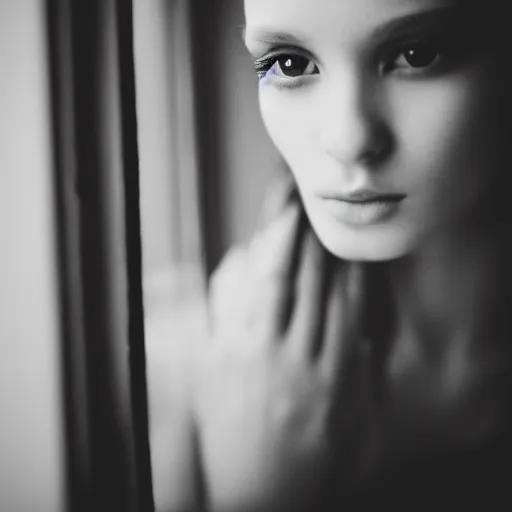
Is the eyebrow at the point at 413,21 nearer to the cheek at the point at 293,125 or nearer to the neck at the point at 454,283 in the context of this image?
the cheek at the point at 293,125

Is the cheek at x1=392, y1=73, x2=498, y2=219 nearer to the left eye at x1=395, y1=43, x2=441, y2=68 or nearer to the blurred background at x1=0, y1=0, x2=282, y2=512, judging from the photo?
the left eye at x1=395, y1=43, x2=441, y2=68

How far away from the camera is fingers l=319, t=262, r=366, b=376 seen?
76 centimetres

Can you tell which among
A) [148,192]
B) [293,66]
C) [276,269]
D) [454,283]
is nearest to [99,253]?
[148,192]

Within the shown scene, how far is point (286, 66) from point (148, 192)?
0.71 ft

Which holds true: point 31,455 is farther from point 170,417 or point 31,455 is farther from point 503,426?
point 503,426

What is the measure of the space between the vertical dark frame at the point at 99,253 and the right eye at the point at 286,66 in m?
0.16

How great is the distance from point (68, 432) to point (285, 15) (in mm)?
556

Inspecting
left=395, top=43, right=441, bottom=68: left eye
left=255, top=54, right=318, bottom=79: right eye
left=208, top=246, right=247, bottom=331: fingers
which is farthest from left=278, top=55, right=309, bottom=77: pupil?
left=208, top=246, right=247, bottom=331: fingers

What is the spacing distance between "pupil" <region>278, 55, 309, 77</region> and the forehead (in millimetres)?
32

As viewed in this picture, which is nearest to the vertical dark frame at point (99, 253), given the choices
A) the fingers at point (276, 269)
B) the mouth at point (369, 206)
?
the fingers at point (276, 269)

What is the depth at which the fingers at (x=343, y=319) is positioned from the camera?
0.76m

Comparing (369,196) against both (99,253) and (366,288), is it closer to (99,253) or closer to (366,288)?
(366,288)

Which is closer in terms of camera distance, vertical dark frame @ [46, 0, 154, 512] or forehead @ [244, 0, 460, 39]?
forehead @ [244, 0, 460, 39]

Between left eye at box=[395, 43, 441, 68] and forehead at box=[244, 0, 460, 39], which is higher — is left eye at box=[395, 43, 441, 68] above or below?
below
